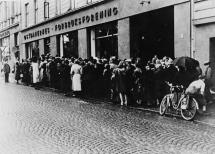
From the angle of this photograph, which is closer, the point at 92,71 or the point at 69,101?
the point at 69,101

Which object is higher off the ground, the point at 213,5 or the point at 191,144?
the point at 213,5

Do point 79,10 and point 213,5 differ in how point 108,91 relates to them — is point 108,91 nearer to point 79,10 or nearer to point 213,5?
point 213,5

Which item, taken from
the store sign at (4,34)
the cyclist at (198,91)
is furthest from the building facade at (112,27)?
the store sign at (4,34)

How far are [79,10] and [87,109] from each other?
1356 centimetres

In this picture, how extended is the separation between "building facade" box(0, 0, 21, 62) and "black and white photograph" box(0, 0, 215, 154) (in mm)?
12516

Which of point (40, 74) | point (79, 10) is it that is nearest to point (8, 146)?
point (40, 74)

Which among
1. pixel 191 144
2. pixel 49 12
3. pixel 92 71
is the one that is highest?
pixel 49 12

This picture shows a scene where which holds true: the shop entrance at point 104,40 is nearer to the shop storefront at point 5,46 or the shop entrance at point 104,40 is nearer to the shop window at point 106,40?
the shop window at point 106,40

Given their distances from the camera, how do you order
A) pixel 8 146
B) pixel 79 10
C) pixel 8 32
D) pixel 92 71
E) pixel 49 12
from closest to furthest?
pixel 8 146 → pixel 92 71 → pixel 79 10 → pixel 49 12 → pixel 8 32

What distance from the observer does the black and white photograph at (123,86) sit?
8352 mm

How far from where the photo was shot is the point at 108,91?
57.6 feet

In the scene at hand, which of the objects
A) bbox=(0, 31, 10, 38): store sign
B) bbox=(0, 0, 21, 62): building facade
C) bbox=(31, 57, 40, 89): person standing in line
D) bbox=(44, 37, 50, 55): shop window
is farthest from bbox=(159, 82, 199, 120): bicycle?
bbox=(0, 31, 10, 38): store sign

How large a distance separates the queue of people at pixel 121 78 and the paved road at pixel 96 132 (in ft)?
4.23

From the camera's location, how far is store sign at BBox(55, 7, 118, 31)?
2202cm
